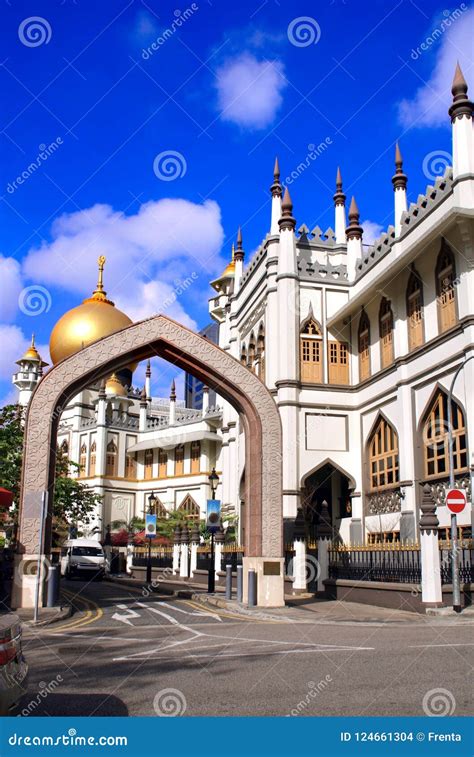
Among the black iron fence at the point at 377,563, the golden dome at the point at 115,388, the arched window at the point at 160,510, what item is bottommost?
the black iron fence at the point at 377,563

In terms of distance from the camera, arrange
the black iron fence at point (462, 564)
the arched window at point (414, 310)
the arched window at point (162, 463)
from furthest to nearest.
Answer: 1. the arched window at point (162, 463)
2. the arched window at point (414, 310)
3. the black iron fence at point (462, 564)

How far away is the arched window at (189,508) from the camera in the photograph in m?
52.4

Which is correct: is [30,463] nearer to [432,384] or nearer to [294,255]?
[432,384]

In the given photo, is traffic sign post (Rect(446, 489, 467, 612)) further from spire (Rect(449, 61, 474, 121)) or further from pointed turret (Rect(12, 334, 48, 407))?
pointed turret (Rect(12, 334, 48, 407))

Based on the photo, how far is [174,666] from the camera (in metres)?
8.64

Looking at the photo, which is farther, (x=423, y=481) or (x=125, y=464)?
(x=125, y=464)

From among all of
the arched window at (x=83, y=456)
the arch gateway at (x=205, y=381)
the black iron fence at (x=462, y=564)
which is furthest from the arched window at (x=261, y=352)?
the arched window at (x=83, y=456)

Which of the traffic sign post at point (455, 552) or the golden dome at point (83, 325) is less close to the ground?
the golden dome at point (83, 325)

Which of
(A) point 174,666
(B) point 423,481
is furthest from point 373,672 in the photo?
(B) point 423,481

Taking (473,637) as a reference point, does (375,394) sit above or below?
above

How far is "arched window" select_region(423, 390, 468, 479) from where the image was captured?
73.7 ft

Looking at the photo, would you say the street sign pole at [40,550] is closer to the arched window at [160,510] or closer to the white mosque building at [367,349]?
Answer: the white mosque building at [367,349]

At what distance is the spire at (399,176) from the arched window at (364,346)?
17.0 feet

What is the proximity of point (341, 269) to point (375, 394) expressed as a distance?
6116mm
